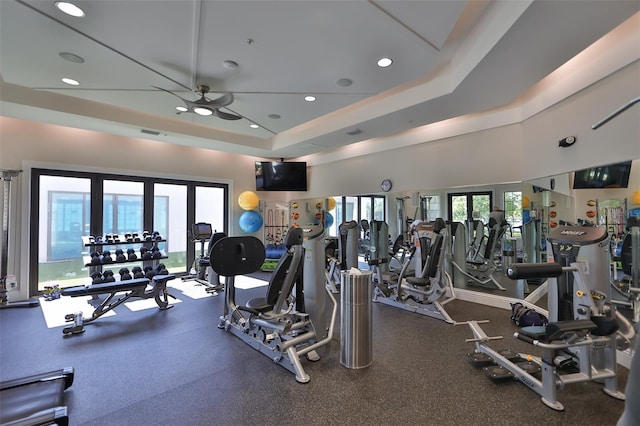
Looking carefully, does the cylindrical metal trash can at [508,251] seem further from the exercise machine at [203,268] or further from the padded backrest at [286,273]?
the exercise machine at [203,268]

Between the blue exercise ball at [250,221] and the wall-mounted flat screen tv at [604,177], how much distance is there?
651 cm

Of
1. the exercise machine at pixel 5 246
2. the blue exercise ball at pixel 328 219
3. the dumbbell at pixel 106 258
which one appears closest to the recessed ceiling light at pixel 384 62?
the blue exercise ball at pixel 328 219

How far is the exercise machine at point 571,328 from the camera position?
2.10 meters

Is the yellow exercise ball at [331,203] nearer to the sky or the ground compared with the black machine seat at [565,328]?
Result: nearer to the sky

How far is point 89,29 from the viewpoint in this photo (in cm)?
268

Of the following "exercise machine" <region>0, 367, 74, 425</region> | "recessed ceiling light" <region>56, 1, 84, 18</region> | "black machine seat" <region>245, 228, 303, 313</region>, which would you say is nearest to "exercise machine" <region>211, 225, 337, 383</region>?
Result: "black machine seat" <region>245, 228, 303, 313</region>

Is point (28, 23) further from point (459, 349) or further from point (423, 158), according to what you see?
point (423, 158)

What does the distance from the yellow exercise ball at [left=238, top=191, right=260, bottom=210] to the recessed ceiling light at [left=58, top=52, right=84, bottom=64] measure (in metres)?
4.72

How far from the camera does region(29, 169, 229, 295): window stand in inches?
212

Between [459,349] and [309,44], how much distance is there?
3.60m

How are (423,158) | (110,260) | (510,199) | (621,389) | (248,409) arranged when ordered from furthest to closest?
(423,158) < (110,260) < (510,199) < (621,389) < (248,409)

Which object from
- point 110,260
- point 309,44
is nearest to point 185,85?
point 309,44

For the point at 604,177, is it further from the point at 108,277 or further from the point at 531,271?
the point at 108,277

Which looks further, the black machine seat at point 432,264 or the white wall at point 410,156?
the black machine seat at point 432,264
